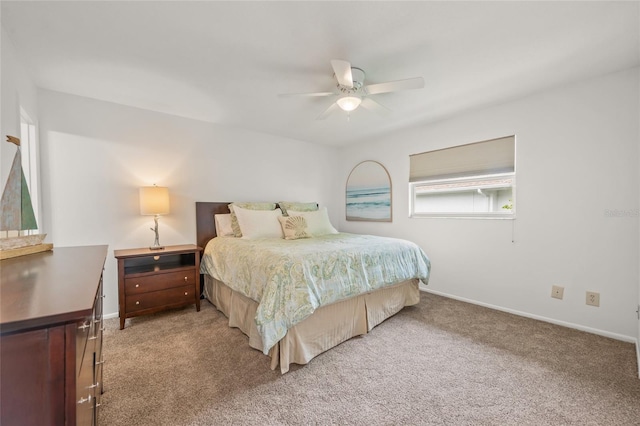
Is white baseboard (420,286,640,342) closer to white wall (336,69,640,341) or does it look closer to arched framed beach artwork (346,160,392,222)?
white wall (336,69,640,341)

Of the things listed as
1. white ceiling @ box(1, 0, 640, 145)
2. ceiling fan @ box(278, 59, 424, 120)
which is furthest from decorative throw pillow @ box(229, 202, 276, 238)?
ceiling fan @ box(278, 59, 424, 120)

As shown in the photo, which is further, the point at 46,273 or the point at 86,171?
the point at 86,171

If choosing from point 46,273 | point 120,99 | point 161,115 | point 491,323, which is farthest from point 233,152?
point 491,323

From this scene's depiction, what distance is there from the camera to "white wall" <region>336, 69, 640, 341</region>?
2.26 m

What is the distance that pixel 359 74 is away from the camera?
2143 millimetres

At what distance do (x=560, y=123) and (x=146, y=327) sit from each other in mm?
4501

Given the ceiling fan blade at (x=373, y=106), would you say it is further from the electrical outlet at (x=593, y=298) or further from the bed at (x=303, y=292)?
the electrical outlet at (x=593, y=298)

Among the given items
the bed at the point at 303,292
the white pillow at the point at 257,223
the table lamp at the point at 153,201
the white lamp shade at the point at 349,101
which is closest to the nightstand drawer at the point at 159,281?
the bed at the point at 303,292

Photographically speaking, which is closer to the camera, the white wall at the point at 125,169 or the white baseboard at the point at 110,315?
the white wall at the point at 125,169

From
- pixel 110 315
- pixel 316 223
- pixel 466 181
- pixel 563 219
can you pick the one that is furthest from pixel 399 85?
pixel 110 315

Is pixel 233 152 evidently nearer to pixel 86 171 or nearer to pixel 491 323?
pixel 86 171

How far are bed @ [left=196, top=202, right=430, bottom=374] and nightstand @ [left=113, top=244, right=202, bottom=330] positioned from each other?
9.5 inches

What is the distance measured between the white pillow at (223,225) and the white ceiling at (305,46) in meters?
1.43

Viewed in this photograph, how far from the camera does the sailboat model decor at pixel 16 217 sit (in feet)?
4.27
